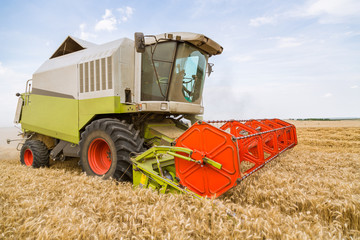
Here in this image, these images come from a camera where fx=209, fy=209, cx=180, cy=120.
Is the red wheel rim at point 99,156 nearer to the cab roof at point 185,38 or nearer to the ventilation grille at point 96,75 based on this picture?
the ventilation grille at point 96,75

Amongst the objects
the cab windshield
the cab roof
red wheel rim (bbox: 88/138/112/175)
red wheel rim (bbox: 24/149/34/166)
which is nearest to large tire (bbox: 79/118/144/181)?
red wheel rim (bbox: 88/138/112/175)

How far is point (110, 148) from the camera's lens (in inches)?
135

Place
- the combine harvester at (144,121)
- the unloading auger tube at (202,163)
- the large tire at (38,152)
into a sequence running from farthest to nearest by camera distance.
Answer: the large tire at (38,152)
the combine harvester at (144,121)
the unloading auger tube at (202,163)

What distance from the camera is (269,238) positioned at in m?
1.51

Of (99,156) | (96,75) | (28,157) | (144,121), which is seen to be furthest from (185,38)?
(28,157)

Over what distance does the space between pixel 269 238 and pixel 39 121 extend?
6313 mm

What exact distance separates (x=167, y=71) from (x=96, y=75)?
161 cm

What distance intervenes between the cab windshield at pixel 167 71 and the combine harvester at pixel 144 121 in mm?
19

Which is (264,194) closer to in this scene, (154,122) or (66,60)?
(154,122)

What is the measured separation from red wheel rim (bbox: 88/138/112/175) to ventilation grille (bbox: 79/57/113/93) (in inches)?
44.8

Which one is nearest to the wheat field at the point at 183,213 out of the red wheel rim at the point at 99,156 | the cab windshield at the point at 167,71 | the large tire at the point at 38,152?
the red wheel rim at the point at 99,156

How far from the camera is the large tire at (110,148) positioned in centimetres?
327

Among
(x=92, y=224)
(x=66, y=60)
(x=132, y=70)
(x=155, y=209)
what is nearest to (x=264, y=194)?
(x=155, y=209)

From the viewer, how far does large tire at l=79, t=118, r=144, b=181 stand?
129 inches
